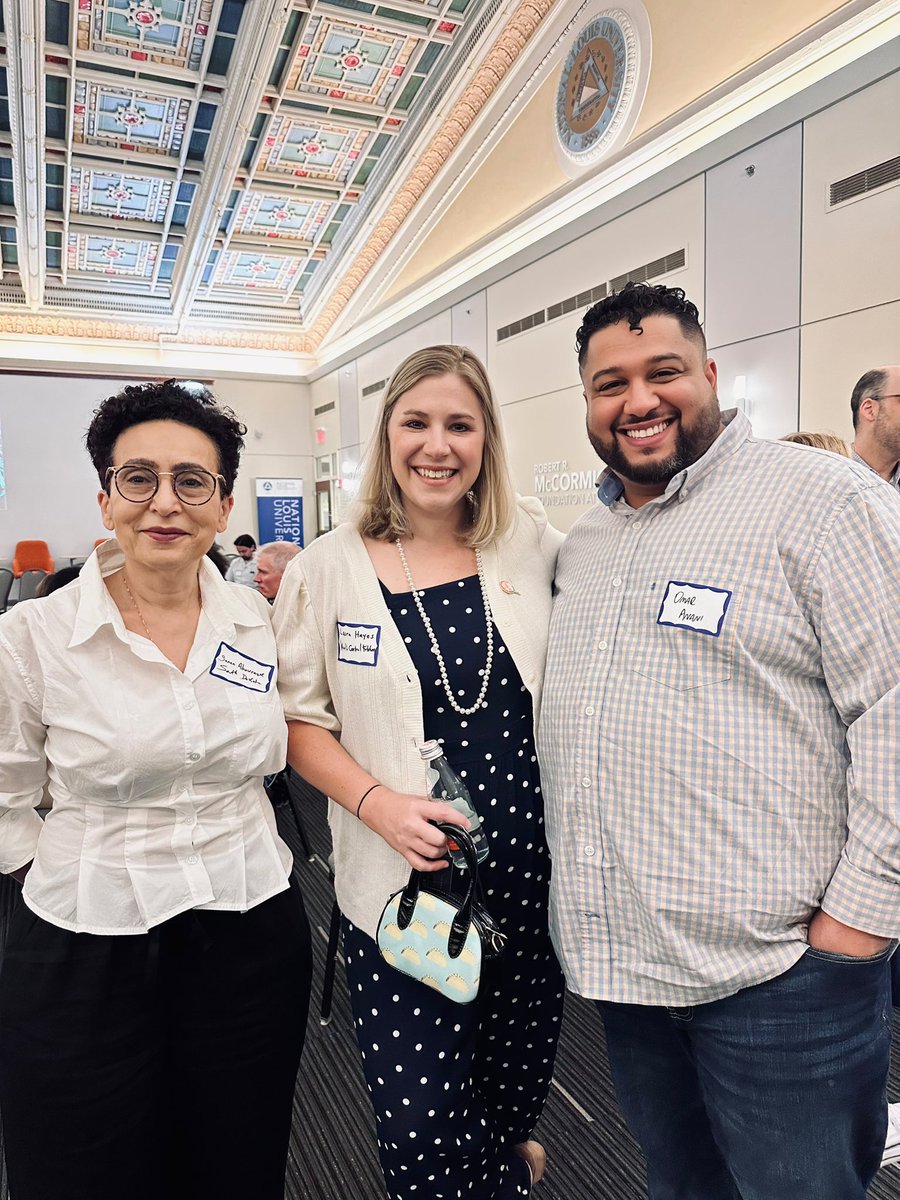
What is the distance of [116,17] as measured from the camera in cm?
596

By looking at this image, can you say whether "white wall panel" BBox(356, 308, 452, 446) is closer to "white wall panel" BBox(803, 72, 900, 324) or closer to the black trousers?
"white wall panel" BBox(803, 72, 900, 324)

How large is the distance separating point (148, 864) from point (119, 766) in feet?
0.55

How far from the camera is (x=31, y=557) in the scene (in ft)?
37.1

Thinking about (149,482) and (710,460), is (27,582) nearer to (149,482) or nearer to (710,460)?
(149,482)

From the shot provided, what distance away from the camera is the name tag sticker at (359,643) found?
1378 mm

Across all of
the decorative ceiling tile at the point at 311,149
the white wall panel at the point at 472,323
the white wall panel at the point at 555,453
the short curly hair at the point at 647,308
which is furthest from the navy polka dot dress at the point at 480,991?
the decorative ceiling tile at the point at 311,149

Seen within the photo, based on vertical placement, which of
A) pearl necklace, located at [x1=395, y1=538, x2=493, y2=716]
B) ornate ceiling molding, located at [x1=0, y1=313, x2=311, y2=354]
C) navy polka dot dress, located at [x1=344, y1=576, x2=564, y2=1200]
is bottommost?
navy polka dot dress, located at [x1=344, y1=576, x2=564, y2=1200]

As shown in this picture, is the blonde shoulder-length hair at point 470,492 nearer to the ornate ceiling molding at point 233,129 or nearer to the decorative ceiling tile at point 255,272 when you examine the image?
the ornate ceiling molding at point 233,129

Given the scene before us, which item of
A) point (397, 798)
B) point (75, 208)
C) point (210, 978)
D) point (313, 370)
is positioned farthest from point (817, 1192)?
point (313, 370)

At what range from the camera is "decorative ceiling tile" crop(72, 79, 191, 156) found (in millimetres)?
6831

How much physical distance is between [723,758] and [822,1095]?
1.56 feet

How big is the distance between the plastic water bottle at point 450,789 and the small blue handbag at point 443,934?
0.19ft

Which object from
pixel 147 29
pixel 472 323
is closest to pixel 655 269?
pixel 472 323

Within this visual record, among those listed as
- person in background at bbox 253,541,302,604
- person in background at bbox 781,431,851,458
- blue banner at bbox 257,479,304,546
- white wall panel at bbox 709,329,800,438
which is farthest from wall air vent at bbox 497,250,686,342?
blue banner at bbox 257,479,304,546
